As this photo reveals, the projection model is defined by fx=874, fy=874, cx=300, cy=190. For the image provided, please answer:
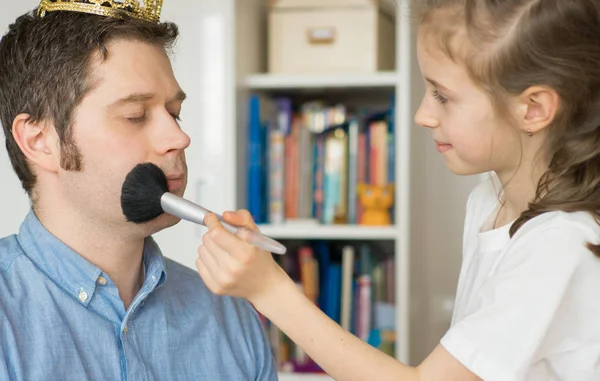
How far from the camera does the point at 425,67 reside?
123 centimetres

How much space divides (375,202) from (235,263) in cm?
126

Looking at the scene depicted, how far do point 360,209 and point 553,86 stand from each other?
1219 mm

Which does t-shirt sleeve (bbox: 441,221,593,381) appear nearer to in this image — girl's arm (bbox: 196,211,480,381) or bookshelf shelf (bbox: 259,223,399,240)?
girl's arm (bbox: 196,211,480,381)

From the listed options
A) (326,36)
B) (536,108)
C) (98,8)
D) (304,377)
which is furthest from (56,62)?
(304,377)

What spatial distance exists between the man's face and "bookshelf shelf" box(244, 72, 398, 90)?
1.00 m

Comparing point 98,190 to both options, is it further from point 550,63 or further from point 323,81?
point 323,81

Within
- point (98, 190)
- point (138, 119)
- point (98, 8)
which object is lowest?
point (98, 190)

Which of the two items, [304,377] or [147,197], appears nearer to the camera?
[147,197]

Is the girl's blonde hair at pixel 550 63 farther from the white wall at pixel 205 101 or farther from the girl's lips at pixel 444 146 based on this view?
the white wall at pixel 205 101

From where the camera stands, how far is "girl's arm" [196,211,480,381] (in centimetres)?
112

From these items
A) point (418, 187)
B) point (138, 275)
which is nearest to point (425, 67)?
point (138, 275)

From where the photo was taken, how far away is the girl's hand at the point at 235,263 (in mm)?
1080

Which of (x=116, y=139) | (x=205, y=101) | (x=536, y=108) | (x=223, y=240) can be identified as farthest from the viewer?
(x=205, y=101)

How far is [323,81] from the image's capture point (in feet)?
7.55
